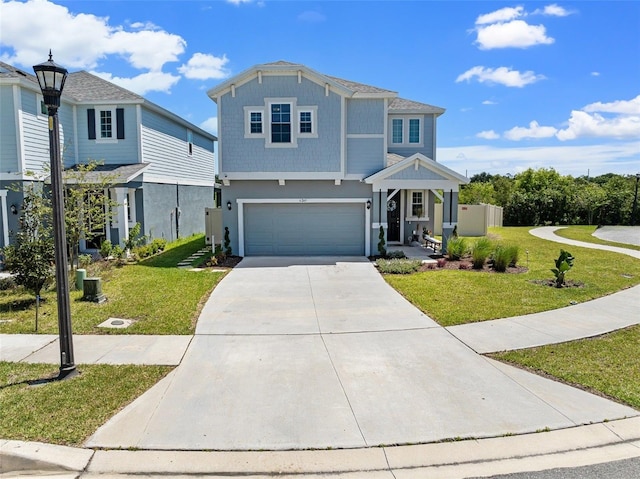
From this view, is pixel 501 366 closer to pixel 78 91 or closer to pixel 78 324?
pixel 78 324

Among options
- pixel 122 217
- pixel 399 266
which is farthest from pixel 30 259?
pixel 399 266

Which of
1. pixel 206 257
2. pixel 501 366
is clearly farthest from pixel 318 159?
pixel 501 366

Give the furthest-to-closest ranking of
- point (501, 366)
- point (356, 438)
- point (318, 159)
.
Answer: point (318, 159), point (501, 366), point (356, 438)

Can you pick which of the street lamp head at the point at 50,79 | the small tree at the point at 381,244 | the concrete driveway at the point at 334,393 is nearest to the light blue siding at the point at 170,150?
the small tree at the point at 381,244

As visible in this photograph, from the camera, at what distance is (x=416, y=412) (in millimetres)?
5367

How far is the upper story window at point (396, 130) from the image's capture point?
66.5ft

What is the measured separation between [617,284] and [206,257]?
1365cm

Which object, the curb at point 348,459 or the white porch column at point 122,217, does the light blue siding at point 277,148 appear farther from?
the curb at point 348,459

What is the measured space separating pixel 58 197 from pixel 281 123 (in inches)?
451

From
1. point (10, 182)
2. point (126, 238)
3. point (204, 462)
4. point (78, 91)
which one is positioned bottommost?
point (204, 462)

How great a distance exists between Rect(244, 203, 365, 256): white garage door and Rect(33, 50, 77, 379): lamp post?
11.4 meters

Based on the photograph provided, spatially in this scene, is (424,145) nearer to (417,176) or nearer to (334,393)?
(417,176)

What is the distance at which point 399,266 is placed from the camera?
14.3m

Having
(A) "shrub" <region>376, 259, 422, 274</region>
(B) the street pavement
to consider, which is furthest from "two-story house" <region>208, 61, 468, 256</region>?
(B) the street pavement
